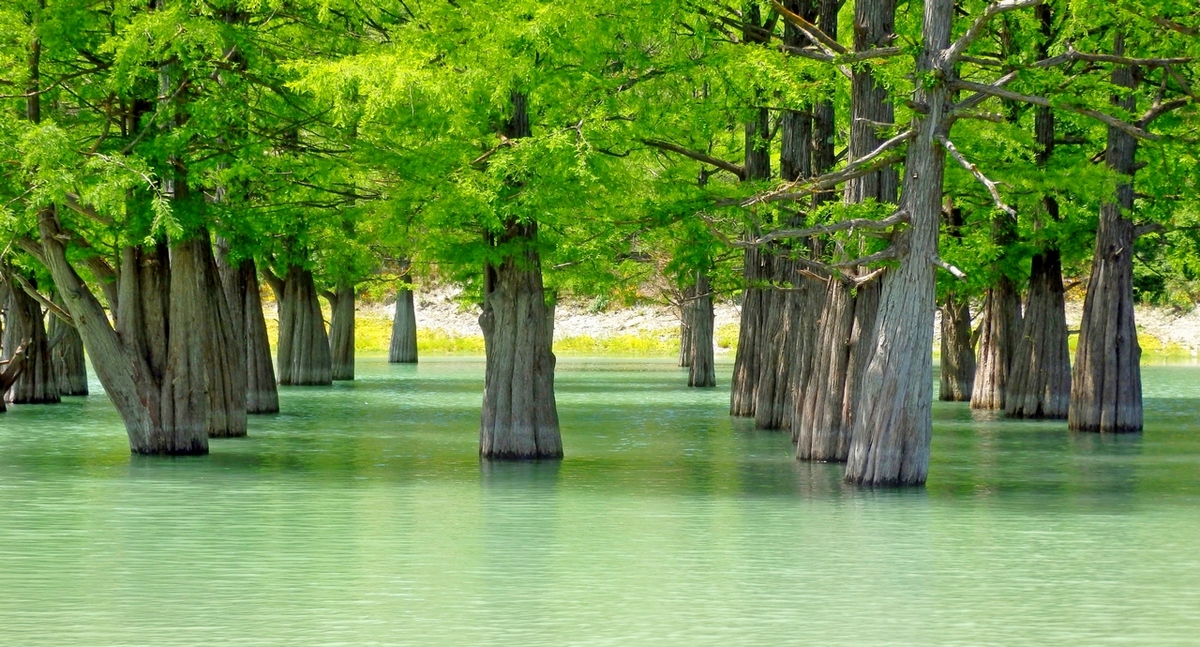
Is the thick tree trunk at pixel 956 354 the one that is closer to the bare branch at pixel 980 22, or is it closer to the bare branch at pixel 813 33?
the bare branch at pixel 813 33

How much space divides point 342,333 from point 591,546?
136 feet

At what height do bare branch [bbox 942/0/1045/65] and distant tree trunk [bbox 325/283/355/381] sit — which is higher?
bare branch [bbox 942/0/1045/65]

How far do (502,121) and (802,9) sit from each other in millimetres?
7023

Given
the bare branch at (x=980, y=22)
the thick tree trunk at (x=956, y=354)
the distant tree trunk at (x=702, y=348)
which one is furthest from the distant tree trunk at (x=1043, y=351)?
the distant tree trunk at (x=702, y=348)

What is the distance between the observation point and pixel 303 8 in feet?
84.9

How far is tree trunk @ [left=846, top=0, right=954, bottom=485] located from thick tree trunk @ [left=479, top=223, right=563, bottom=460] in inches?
206

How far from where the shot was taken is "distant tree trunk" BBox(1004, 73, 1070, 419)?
33.7 metres

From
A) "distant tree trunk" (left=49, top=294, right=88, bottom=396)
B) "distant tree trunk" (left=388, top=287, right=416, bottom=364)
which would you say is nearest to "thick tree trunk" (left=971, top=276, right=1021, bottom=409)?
"distant tree trunk" (left=49, top=294, right=88, bottom=396)

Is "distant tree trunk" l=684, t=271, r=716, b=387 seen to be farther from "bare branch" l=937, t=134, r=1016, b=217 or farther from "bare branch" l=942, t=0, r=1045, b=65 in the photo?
"bare branch" l=937, t=134, r=1016, b=217

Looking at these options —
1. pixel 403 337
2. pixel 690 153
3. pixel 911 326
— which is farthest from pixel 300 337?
pixel 911 326

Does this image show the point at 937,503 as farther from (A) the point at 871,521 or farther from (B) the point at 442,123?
(B) the point at 442,123

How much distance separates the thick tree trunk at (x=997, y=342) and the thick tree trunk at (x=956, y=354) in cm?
331

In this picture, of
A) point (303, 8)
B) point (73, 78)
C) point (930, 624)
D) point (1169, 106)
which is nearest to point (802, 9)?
point (1169, 106)

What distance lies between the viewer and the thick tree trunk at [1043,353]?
3366cm
